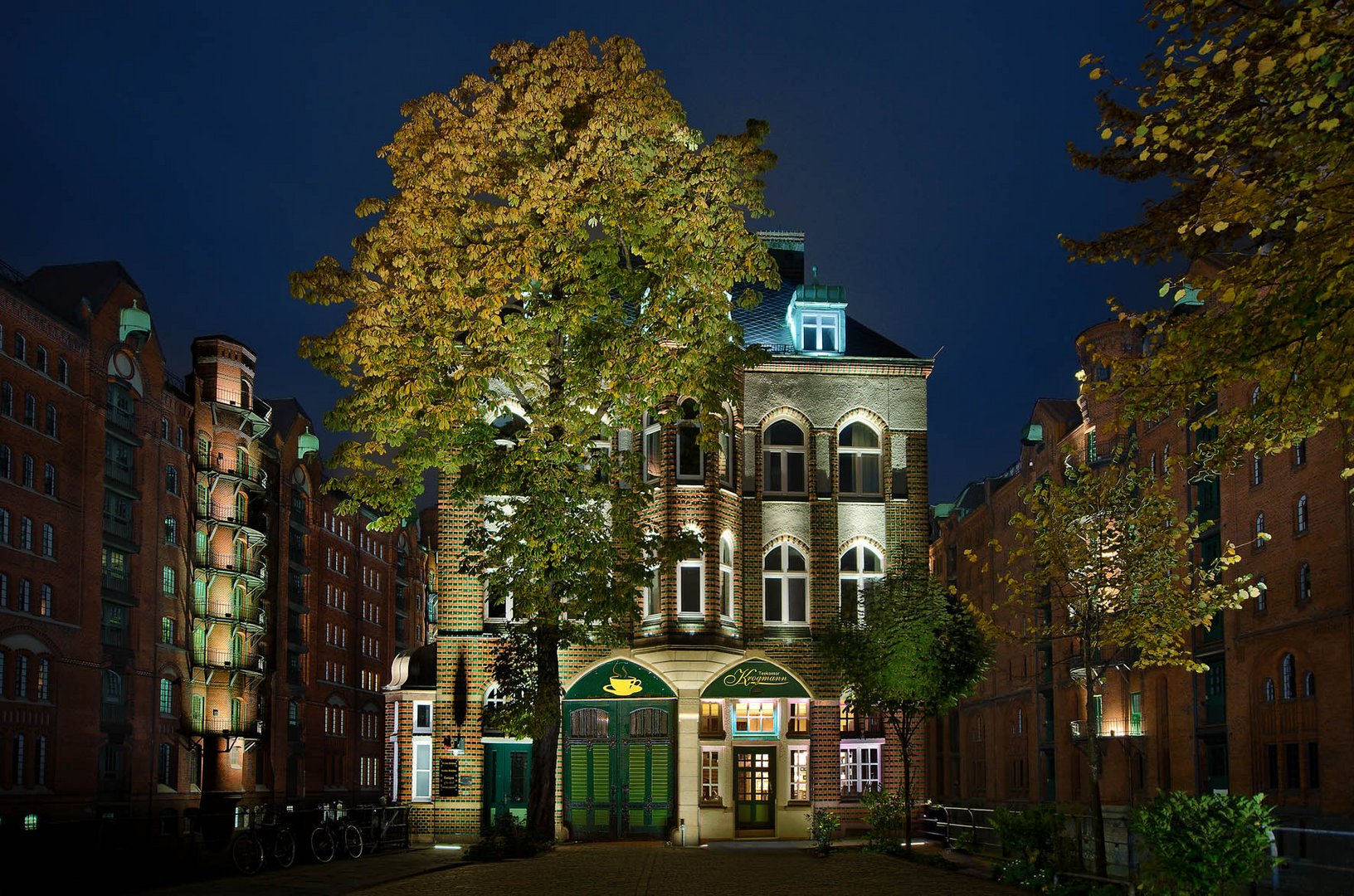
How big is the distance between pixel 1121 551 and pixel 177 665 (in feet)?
171

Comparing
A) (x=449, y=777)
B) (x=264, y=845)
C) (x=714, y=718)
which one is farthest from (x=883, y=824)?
(x=264, y=845)

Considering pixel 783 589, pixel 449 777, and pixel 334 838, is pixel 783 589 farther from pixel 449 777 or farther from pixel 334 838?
pixel 334 838

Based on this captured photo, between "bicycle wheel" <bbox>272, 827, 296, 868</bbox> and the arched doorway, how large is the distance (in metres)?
8.58

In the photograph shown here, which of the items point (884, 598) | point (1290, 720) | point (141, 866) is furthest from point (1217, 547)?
point (141, 866)

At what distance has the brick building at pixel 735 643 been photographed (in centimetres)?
3309

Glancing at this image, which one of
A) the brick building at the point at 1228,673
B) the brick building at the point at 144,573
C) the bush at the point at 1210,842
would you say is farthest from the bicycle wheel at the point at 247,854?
the brick building at the point at 144,573

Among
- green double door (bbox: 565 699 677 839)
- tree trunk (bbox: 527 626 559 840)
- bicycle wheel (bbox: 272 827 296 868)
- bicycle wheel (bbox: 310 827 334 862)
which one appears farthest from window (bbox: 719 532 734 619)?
bicycle wheel (bbox: 272 827 296 868)

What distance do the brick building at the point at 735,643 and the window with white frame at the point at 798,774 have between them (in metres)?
0.06

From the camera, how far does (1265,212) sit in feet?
37.7

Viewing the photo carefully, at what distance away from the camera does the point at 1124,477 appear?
22.8 metres

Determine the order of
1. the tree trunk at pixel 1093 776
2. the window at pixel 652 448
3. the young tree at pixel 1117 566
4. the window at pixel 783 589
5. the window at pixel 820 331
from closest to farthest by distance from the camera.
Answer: the tree trunk at pixel 1093 776, the young tree at pixel 1117 566, the window at pixel 652 448, the window at pixel 783 589, the window at pixel 820 331

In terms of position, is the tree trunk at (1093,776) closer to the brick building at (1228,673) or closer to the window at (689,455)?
the brick building at (1228,673)

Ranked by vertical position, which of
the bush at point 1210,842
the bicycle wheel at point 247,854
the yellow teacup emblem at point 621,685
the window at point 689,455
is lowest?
the bicycle wheel at point 247,854

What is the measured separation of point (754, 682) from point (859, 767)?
3707 mm
